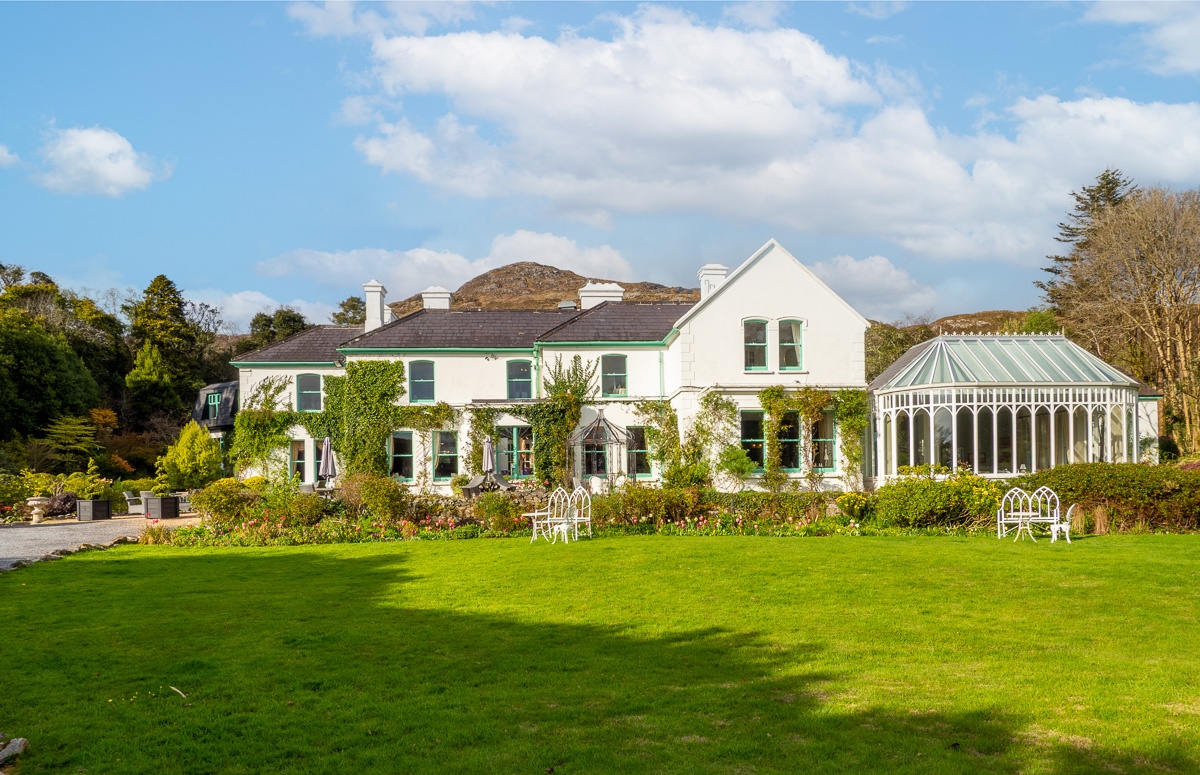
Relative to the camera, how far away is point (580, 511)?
20578 mm

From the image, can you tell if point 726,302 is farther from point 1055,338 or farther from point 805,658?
point 805,658

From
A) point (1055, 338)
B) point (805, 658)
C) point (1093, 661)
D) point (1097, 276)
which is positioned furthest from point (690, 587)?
point (1097, 276)

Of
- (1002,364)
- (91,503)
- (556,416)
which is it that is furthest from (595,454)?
(91,503)

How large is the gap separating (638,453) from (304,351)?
13748 millimetres

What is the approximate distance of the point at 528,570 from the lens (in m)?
14.5

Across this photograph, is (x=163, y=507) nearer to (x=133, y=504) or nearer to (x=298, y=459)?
(x=133, y=504)

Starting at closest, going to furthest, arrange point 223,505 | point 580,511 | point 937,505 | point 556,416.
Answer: point 937,505
point 580,511
point 223,505
point 556,416

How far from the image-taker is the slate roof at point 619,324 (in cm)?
3006

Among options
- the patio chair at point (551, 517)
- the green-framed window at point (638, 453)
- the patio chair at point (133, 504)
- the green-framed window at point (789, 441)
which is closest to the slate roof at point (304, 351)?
the patio chair at point (133, 504)

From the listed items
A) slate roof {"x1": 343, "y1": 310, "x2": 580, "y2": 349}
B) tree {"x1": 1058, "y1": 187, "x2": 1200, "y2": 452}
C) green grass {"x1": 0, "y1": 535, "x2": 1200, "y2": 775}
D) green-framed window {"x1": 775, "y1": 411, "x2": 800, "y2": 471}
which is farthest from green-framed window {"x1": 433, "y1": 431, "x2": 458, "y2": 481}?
tree {"x1": 1058, "y1": 187, "x2": 1200, "y2": 452}

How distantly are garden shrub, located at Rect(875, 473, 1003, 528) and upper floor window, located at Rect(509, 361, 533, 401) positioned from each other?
14.8 metres

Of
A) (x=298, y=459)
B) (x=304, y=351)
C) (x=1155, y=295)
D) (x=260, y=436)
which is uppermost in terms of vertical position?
(x=1155, y=295)

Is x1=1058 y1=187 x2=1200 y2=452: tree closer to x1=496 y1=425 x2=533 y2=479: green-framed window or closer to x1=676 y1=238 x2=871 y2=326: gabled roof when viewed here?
x1=676 y1=238 x2=871 y2=326: gabled roof

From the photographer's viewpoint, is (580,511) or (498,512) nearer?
(580,511)
